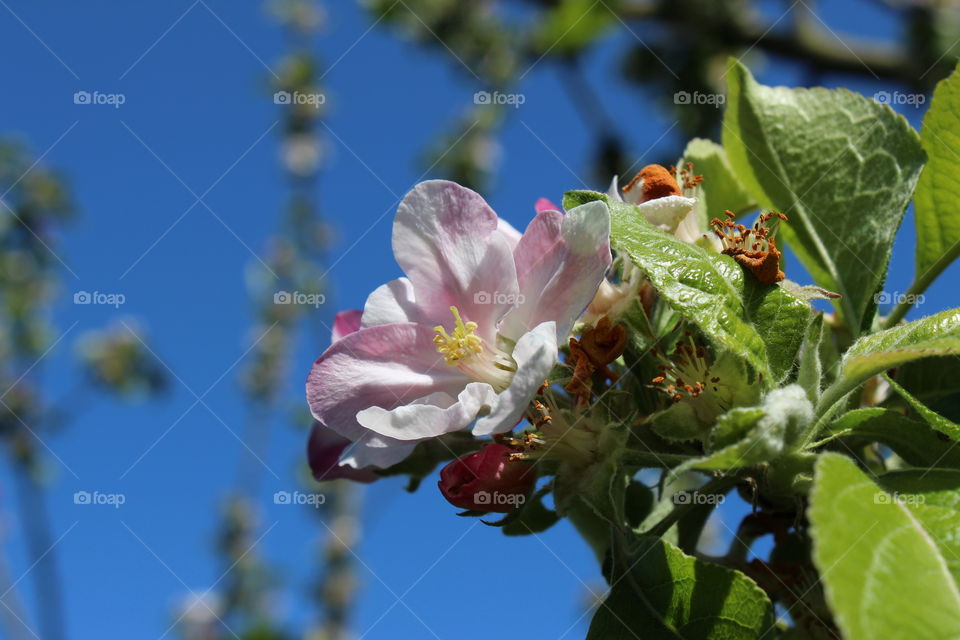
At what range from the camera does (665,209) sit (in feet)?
3.30

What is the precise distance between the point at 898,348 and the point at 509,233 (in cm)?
45

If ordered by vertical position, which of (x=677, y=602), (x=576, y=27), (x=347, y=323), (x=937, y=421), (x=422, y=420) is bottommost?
(x=677, y=602)

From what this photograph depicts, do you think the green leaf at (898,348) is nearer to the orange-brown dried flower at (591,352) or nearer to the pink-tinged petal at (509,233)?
the orange-brown dried flower at (591,352)

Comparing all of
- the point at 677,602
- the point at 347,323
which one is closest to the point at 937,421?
the point at 677,602

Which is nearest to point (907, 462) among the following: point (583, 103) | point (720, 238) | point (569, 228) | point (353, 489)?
point (720, 238)

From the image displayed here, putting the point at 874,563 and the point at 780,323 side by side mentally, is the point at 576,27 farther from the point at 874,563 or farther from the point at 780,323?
the point at 874,563

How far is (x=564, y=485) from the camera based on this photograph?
3.16 ft

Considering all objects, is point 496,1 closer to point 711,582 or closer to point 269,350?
point 269,350

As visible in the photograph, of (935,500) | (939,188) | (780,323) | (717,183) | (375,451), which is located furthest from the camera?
(717,183)

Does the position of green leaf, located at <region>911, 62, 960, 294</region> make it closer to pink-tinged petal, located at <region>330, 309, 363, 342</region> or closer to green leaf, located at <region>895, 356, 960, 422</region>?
green leaf, located at <region>895, 356, 960, 422</region>

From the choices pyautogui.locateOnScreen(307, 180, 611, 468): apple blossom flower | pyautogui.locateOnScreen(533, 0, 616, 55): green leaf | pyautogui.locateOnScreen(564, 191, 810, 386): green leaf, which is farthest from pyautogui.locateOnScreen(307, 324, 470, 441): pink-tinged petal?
pyautogui.locateOnScreen(533, 0, 616, 55): green leaf

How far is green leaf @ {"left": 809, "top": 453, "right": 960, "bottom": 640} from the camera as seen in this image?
1.97 ft

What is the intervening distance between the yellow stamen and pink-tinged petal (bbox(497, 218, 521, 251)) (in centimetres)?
11

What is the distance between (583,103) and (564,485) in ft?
9.33
